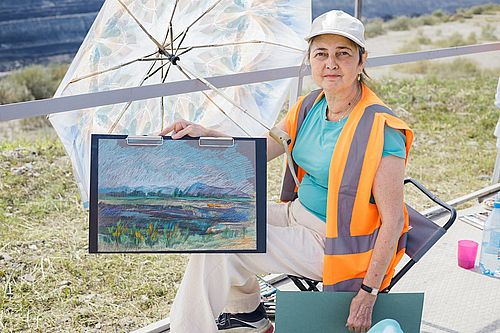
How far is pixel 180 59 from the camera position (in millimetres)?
2381

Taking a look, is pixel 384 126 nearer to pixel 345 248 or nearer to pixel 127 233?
pixel 345 248

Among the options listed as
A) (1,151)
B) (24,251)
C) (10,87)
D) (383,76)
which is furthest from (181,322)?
(10,87)

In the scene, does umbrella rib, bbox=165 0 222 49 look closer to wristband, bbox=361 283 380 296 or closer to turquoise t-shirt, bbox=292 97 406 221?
turquoise t-shirt, bbox=292 97 406 221

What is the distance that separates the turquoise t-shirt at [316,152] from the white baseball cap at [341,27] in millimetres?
244

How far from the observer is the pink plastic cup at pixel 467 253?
3.13m

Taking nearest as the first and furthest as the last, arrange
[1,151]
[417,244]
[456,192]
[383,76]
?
[417,244]
[456,192]
[1,151]
[383,76]

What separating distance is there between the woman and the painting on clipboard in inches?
3.8

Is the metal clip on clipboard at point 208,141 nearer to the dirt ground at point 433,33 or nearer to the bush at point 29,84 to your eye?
the bush at point 29,84

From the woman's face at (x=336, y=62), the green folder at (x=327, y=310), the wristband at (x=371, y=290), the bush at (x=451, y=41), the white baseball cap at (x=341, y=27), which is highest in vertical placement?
the bush at (x=451, y=41)

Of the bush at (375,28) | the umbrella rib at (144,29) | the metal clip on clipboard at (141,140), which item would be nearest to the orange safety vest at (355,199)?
the metal clip on clipboard at (141,140)

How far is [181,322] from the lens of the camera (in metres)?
2.15

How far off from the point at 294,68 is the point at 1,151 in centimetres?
449

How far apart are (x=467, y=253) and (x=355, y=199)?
4.07ft

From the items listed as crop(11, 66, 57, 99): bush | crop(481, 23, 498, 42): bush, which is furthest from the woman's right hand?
crop(481, 23, 498, 42): bush
